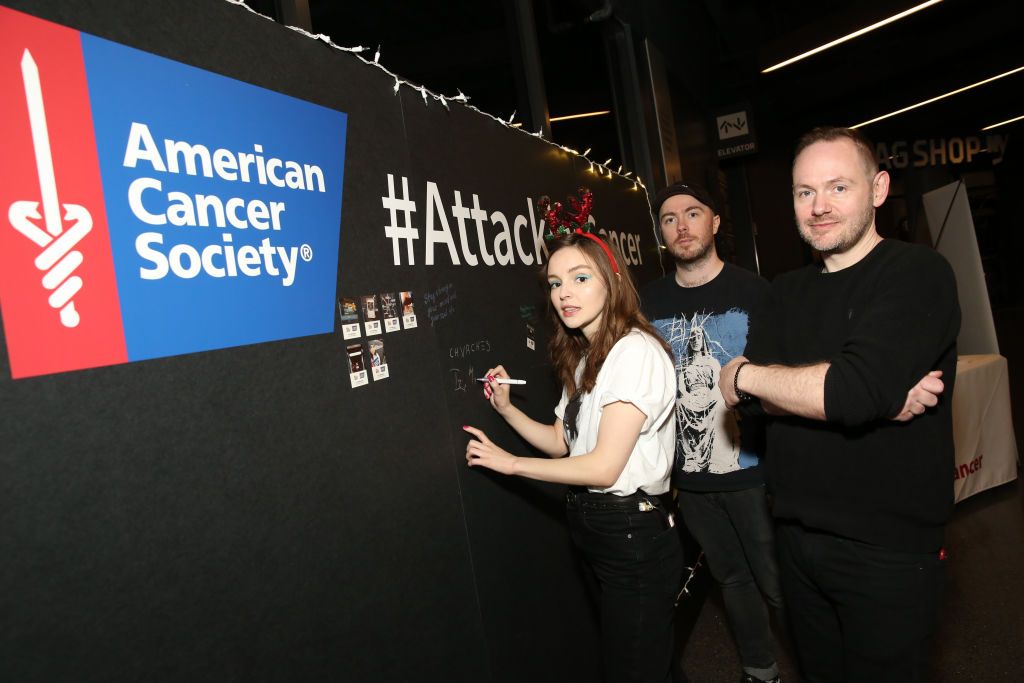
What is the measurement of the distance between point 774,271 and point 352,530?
9.10 metres

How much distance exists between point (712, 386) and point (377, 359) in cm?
A: 131

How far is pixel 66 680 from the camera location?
0.90m

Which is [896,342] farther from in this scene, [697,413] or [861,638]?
[697,413]

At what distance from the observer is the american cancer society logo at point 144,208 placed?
90 cm

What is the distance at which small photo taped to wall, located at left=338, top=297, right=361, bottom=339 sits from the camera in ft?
4.59

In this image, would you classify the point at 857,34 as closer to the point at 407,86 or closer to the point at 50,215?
the point at 407,86

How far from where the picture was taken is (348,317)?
1.42 m

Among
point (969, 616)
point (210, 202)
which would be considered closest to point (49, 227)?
point (210, 202)

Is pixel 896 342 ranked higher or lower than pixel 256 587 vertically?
higher

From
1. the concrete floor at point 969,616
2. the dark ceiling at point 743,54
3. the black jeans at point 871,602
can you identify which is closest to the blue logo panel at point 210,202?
the black jeans at point 871,602

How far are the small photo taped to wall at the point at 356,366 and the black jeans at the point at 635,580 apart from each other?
69 centimetres

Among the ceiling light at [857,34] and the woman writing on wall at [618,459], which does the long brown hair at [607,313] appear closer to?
the woman writing on wall at [618,459]

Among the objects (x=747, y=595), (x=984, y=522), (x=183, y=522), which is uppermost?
(x=183, y=522)

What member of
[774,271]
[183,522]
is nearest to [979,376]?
[183,522]
